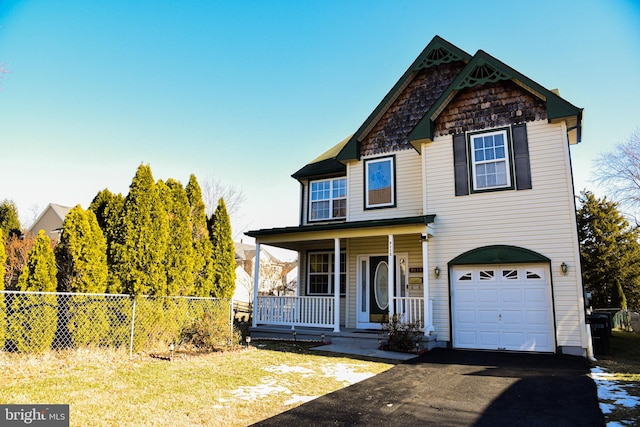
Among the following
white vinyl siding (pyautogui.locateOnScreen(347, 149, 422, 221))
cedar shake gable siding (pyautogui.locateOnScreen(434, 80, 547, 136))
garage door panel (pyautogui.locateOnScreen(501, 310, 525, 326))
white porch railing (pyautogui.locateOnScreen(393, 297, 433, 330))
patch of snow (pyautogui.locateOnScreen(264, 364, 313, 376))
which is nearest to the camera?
patch of snow (pyautogui.locateOnScreen(264, 364, 313, 376))

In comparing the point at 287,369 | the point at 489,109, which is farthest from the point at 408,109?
the point at 287,369

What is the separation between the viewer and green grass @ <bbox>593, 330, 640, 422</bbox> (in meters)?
4.80

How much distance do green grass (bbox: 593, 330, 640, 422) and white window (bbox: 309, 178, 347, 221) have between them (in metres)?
8.59

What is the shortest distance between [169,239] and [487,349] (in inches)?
334

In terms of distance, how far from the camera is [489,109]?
37.1 ft

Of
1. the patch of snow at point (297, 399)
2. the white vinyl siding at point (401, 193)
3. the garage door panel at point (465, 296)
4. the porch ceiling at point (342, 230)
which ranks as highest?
the white vinyl siding at point (401, 193)

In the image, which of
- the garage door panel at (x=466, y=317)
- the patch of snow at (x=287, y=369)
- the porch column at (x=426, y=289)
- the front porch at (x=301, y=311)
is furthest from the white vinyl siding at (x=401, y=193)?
the patch of snow at (x=287, y=369)

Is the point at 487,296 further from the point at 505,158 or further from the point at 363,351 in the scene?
the point at 505,158

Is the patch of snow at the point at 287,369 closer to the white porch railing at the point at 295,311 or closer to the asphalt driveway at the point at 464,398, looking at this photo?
the asphalt driveway at the point at 464,398

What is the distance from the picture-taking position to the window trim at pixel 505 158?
10648 millimetres

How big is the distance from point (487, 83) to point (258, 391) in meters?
10.2

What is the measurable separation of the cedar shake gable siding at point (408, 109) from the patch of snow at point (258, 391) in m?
9.09

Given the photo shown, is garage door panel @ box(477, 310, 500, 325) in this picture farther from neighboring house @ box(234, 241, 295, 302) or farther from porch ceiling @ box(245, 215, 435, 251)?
neighboring house @ box(234, 241, 295, 302)

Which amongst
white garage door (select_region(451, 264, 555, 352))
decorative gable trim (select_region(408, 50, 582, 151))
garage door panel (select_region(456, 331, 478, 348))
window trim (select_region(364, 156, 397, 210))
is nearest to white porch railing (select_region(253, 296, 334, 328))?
window trim (select_region(364, 156, 397, 210))
